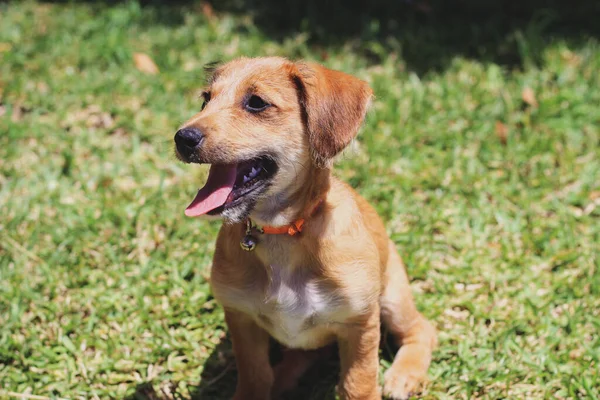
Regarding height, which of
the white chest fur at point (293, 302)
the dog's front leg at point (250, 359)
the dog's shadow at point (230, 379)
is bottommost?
the dog's shadow at point (230, 379)

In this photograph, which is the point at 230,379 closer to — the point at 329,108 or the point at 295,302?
the point at 295,302

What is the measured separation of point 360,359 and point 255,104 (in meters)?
1.35

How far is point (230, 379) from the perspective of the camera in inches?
158

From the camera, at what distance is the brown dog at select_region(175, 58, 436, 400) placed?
118 inches

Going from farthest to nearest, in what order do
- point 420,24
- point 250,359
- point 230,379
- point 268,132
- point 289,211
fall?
point 420,24 → point 230,379 → point 250,359 → point 289,211 → point 268,132

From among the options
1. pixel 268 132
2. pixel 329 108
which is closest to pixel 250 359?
pixel 268 132

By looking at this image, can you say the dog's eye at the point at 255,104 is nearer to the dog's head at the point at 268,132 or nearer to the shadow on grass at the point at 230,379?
the dog's head at the point at 268,132

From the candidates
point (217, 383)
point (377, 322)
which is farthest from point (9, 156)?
point (377, 322)

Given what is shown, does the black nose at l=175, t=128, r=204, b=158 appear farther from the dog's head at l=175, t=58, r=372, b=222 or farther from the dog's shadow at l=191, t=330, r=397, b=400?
the dog's shadow at l=191, t=330, r=397, b=400

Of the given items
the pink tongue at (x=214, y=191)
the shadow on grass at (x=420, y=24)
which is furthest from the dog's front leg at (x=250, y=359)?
the shadow on grass at (x=420, y=24)

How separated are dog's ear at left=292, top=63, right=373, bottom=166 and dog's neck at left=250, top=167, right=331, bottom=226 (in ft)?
0.58

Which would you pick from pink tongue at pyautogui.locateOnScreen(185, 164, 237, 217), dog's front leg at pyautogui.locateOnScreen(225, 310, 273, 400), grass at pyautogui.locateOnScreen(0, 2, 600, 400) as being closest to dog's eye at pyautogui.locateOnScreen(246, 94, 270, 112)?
pink tongue at pyautogui.locateOnScreen(185, 164, 237, 217)

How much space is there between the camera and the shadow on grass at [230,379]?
3.87m

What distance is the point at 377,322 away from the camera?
3350mm
